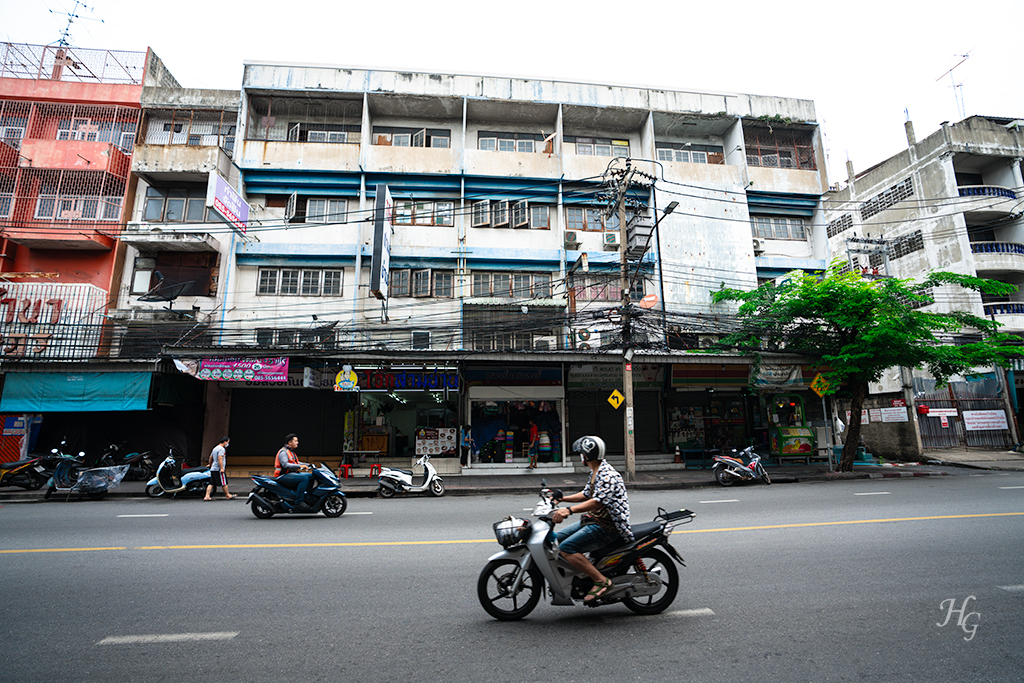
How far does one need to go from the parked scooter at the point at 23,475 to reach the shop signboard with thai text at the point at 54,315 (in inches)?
153

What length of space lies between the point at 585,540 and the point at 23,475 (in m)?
17.1

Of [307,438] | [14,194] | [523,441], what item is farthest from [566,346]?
[14,194]

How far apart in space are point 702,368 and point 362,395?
13.1m

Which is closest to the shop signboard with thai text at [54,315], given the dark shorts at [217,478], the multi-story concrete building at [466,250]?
the multi-story concrete building at [466,250]

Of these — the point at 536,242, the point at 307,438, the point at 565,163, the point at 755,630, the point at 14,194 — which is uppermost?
the point at 565,163

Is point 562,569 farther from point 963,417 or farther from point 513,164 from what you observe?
point 963,417

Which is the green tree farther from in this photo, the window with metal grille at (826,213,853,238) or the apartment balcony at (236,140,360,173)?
the apartment balcony at (236,140,360,173)

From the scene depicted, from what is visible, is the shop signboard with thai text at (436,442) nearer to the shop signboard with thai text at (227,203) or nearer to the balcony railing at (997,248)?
the shop signboard with thai text at (227,203)

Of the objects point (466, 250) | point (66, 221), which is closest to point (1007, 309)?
point (466, 250)

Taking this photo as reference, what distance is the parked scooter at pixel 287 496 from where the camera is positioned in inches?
376

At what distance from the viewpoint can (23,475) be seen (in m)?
13.5

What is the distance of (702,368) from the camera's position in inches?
754

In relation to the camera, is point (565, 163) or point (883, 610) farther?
point (565, 163)

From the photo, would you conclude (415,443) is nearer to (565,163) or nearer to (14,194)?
(565,163)
